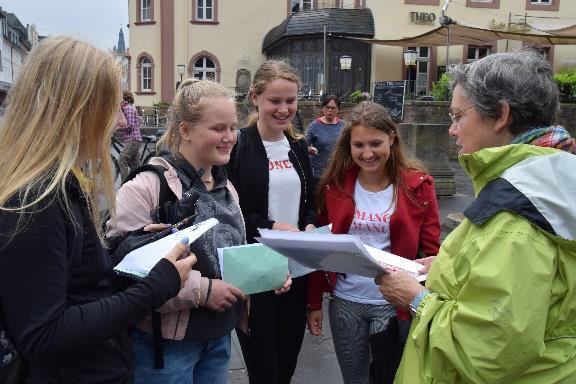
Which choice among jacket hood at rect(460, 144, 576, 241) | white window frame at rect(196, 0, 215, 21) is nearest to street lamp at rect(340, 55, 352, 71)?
white window frame at rect(196, 0, 215, 21)

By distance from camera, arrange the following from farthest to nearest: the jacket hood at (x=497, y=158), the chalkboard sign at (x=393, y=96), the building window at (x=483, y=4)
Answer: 1. the building window at (x=483, y=4)
2. the chalkboard sign at (x=393, y=96)
3. the jacket hood at (x=497, y=158)

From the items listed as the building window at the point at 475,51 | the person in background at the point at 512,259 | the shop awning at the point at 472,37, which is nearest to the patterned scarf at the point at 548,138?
the person in background at the point at 512,259

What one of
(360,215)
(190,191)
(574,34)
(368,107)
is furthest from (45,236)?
(574,34)

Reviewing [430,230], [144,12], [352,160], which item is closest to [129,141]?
[352,160]

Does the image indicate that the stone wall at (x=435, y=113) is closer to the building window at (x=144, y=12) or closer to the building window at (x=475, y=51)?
the building window at (x=475, y=51)

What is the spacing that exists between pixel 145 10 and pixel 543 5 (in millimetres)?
20240

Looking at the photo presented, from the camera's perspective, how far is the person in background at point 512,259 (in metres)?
1.38

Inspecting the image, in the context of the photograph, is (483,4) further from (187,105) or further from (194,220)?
(194,220)

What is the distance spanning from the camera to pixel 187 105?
88.1 inches

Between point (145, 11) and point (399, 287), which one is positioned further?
point (145, 11)

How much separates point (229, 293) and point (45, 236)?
2.86ft

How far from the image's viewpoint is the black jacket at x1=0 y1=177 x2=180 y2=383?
4.27 feet

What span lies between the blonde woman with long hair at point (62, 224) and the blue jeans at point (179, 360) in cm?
42

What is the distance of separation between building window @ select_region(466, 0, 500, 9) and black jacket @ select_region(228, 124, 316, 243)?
86.0 feet
